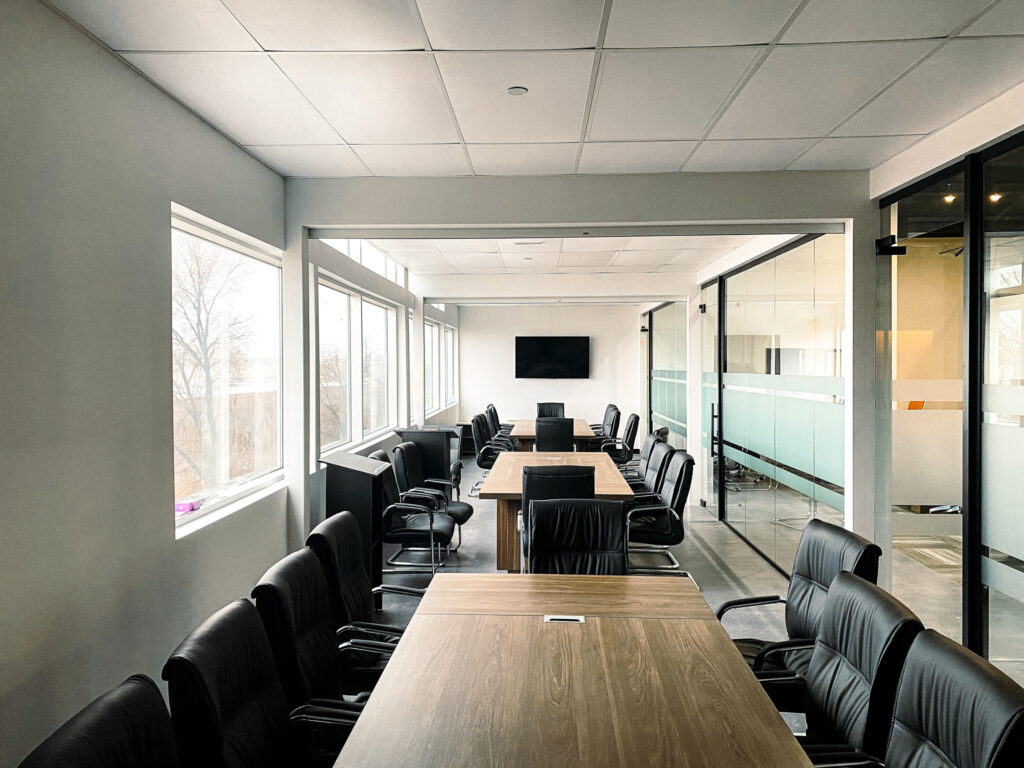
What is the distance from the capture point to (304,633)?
7.33ft

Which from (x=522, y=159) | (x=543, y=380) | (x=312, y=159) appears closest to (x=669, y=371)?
(x=543, y=380)

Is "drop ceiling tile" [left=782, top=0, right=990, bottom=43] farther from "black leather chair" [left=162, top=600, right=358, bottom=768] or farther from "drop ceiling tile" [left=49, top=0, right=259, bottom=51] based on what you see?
"black leather chair" [left=162, top=600, right=358, bottom=768]

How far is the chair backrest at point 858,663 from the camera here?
1797mm

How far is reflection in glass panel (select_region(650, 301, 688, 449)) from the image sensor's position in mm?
9266

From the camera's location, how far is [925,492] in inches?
144

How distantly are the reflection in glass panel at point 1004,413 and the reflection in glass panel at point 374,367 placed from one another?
499cm

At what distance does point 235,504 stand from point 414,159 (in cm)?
219

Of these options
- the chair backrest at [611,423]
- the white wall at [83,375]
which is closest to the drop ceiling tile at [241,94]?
the white wall at [83,375]

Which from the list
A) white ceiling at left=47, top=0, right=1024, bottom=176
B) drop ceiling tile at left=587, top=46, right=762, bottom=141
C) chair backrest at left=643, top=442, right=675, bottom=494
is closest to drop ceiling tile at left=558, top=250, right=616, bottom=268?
chair backrest at left=643, top=442, right=675, bottom=494

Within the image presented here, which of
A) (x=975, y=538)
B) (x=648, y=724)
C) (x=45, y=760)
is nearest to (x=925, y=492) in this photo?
(x=975, y=538)

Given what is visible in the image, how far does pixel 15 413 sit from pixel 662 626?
212 cm

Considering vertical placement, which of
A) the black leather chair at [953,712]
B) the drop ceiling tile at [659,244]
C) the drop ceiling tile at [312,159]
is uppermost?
the drop ceiling tile at [312,159]

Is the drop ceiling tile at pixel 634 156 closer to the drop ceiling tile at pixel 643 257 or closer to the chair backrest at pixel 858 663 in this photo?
the chair backrest at pixel 858 663

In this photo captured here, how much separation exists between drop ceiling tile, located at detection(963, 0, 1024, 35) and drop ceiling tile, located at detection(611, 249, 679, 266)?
4195 mm
